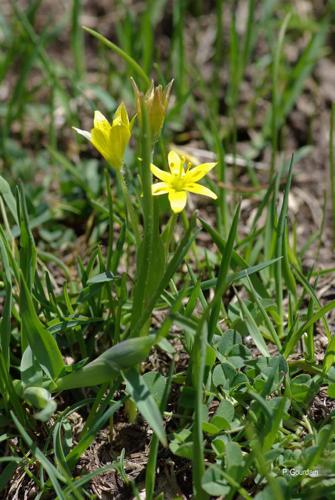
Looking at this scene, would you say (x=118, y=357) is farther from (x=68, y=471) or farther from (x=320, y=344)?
(x=320, y=344)

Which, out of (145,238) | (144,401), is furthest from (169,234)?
(144,401)

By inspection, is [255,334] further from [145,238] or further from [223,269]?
[145,238]

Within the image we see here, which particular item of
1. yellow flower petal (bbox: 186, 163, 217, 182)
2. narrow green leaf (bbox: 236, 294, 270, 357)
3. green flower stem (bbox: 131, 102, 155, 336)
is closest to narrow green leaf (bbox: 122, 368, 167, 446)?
green flower stem (bbox: 131, 102, 155, 336)

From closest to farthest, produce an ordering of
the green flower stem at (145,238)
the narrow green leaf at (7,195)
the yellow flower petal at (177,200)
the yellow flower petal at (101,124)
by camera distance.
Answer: the green flower stem at (145,238), the yellow flower petal at (177,200), the yellow flower petal at (101,124), the narrow green leaf at (7,195)

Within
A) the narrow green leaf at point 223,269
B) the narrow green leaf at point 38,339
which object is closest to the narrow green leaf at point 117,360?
the narrow green leaf at point 38,339

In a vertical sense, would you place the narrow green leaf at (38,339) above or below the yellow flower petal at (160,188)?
below

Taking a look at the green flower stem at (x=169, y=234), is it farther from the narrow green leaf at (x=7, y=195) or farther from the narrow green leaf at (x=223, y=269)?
the narrow green leaf at (x=7, y=195)

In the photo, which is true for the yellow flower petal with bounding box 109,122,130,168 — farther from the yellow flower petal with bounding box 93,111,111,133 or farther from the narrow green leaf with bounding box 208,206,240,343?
the narrow green leaf with bounding box 208,206,240,343

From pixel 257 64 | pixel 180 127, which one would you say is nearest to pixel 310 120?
pixel 257 64
